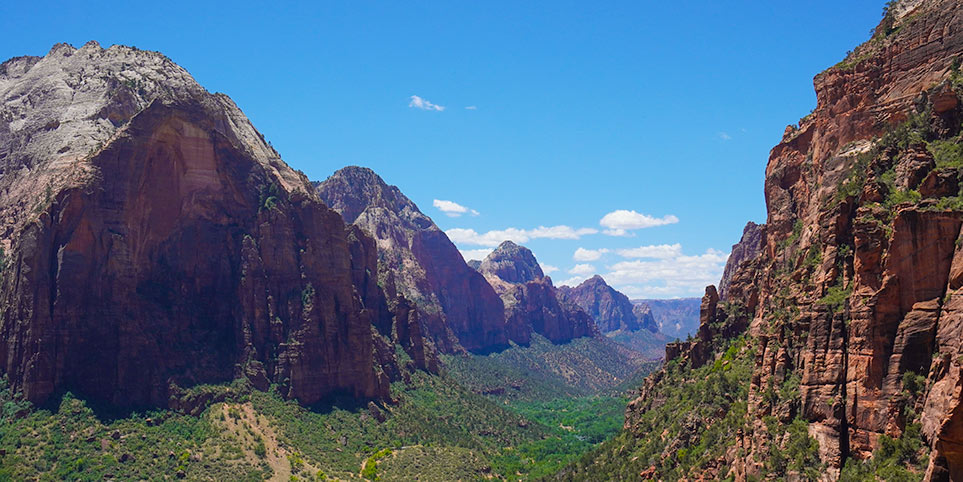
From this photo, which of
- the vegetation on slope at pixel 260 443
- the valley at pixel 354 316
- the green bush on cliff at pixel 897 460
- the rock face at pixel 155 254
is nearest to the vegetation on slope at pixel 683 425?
the valley at pixel 354 316

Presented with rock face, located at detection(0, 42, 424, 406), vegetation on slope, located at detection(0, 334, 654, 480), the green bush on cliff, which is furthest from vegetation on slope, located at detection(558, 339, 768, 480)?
rock face, located at detection(0, 42, 424, 406)

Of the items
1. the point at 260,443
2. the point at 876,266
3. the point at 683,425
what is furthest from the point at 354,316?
the point at 876,266

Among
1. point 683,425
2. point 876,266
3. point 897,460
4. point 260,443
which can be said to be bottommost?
point 260,443

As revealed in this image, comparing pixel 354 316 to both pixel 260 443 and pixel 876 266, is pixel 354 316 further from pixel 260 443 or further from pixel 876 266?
pixel 876 266

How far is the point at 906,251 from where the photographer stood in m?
44.4

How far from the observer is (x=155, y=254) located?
128500 mm

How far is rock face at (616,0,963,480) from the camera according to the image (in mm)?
42562

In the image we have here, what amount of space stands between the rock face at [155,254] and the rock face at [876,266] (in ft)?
258

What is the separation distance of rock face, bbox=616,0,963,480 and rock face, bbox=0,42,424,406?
78.6m

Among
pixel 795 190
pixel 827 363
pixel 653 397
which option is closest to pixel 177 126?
pixel 653 397

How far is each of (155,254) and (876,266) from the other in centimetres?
10774

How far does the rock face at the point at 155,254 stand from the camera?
378 feet

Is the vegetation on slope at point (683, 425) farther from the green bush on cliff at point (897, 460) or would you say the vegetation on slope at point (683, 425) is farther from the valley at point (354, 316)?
the green bush on cliff at point (897, 460)

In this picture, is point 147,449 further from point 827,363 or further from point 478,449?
point 827,363
